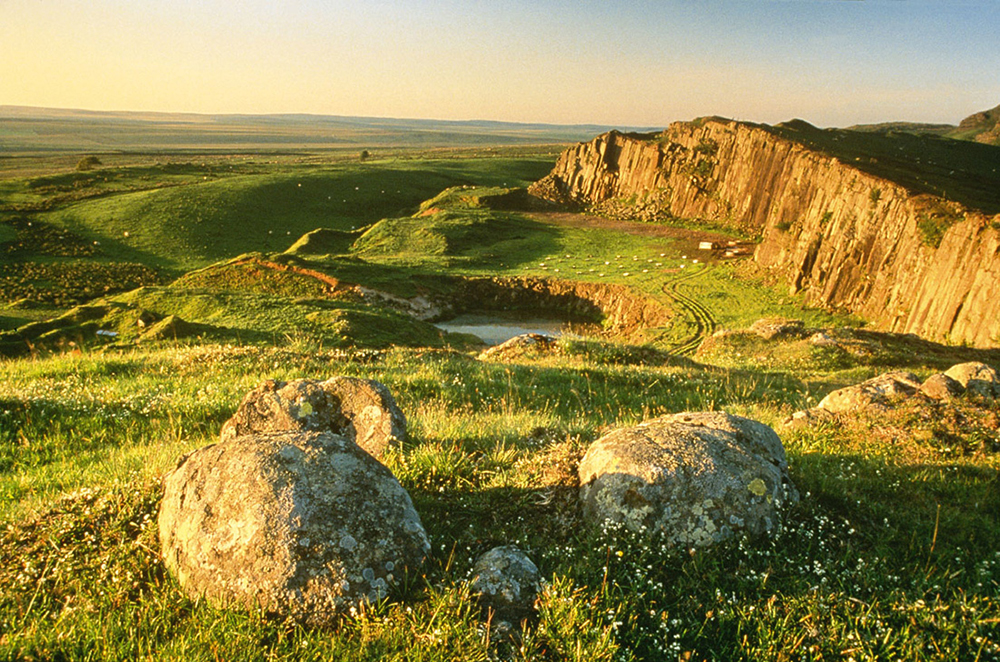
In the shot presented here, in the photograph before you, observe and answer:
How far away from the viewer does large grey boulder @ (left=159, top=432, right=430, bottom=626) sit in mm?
3822

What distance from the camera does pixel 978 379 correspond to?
33.5 feet

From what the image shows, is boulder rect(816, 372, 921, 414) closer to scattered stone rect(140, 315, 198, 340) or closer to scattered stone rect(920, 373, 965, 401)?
scattered stone rect(920, 373, 965, 401)

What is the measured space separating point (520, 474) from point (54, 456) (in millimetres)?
6062

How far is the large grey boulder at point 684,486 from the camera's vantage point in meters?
4.60

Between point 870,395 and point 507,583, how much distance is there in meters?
7.30

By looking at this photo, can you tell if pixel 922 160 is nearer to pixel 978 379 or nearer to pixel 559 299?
pixel 559 299

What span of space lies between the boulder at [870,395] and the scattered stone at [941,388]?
14 centimetres

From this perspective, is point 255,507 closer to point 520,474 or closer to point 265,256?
point 520,474

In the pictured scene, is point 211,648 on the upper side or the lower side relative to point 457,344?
upper

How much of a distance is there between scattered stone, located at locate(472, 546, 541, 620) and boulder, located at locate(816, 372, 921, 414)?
6.60m

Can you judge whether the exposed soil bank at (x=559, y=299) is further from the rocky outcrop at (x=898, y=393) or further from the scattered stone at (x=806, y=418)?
the scattered stone at (x=806, y=418)

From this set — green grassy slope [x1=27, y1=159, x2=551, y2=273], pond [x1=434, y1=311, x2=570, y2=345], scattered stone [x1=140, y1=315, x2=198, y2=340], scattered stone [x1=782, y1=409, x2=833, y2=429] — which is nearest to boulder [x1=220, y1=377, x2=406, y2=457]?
scattered stone [x1=782, y1=409, x2=833, y2=429]

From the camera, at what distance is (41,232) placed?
46062 millimetres

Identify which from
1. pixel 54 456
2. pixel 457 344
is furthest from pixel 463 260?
pixel 54 456
